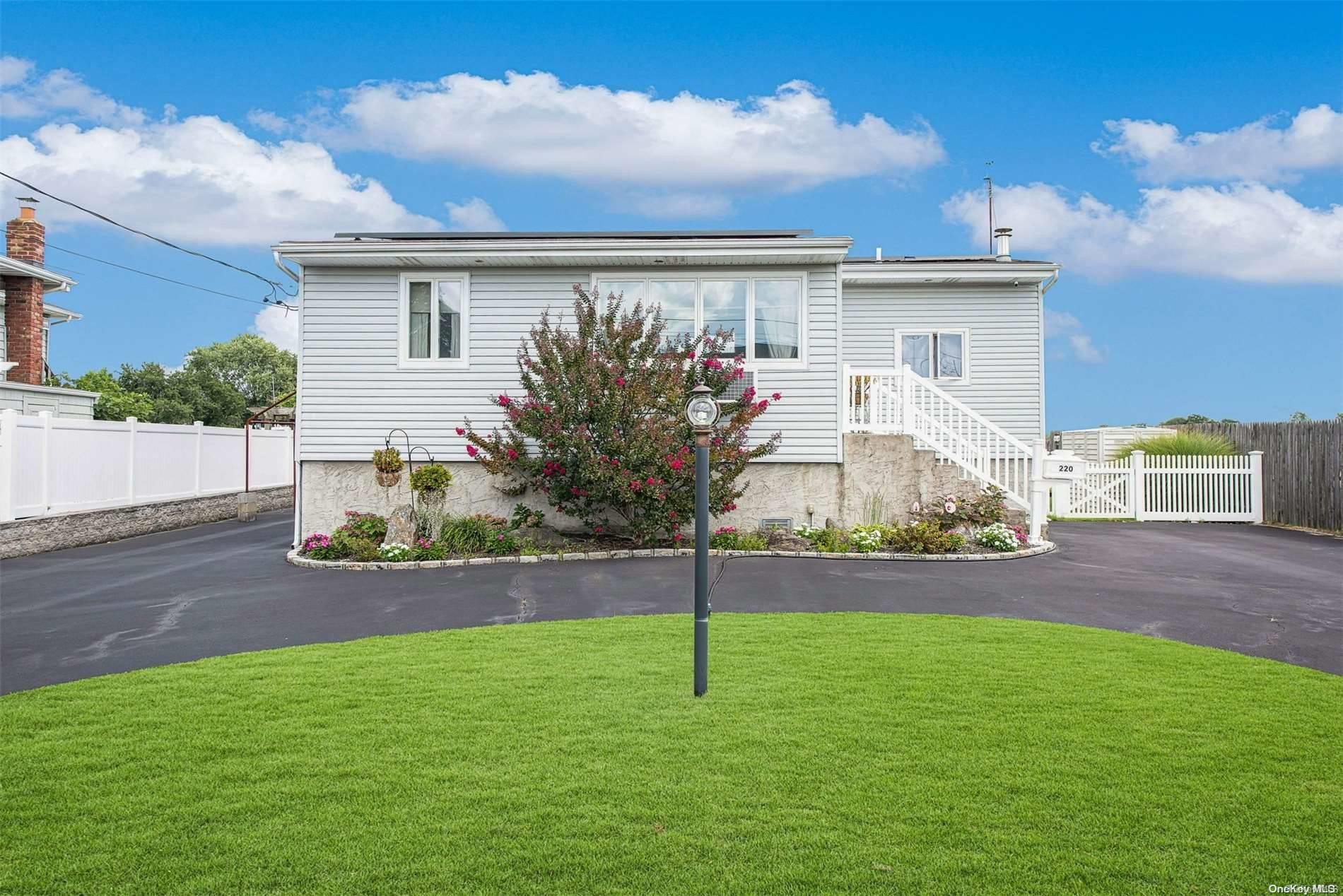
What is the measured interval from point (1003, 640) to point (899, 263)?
37.7 feet

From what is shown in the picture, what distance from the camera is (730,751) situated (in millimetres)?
4359

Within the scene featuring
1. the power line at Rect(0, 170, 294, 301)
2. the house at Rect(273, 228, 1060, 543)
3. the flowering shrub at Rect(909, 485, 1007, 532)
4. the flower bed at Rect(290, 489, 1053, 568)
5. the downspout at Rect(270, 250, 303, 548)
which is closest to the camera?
the flower bed at Rect(290, 489, 1053, 568)

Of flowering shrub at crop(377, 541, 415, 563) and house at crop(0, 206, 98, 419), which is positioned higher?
house at crop(0, 206, 98, 419)

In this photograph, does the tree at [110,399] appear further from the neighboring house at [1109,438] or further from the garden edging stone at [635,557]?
the neighboring house at [1109,438]

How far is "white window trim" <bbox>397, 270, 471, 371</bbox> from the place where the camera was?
13.6m

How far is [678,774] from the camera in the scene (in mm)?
4043

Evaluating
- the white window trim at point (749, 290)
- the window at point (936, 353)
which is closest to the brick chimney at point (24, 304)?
the white window trim at point (749, 290)

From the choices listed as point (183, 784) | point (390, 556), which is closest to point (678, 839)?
point (183, 784)

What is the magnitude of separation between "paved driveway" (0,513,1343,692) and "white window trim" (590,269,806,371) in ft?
11.3

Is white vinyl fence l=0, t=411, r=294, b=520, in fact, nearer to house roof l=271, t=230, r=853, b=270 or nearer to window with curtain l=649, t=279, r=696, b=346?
house roof l=271, t=230, r=853, b=270

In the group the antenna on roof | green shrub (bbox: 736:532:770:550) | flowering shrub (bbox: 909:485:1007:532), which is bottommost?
green shrub (bbox: 736:532:770:550)

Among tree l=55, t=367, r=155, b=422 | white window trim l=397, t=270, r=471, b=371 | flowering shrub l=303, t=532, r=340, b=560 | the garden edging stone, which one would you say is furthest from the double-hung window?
tree l=55, t=367, r=155, b=422

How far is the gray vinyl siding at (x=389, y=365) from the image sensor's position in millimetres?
13531

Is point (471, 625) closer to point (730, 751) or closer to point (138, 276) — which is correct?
point (730, 751)
